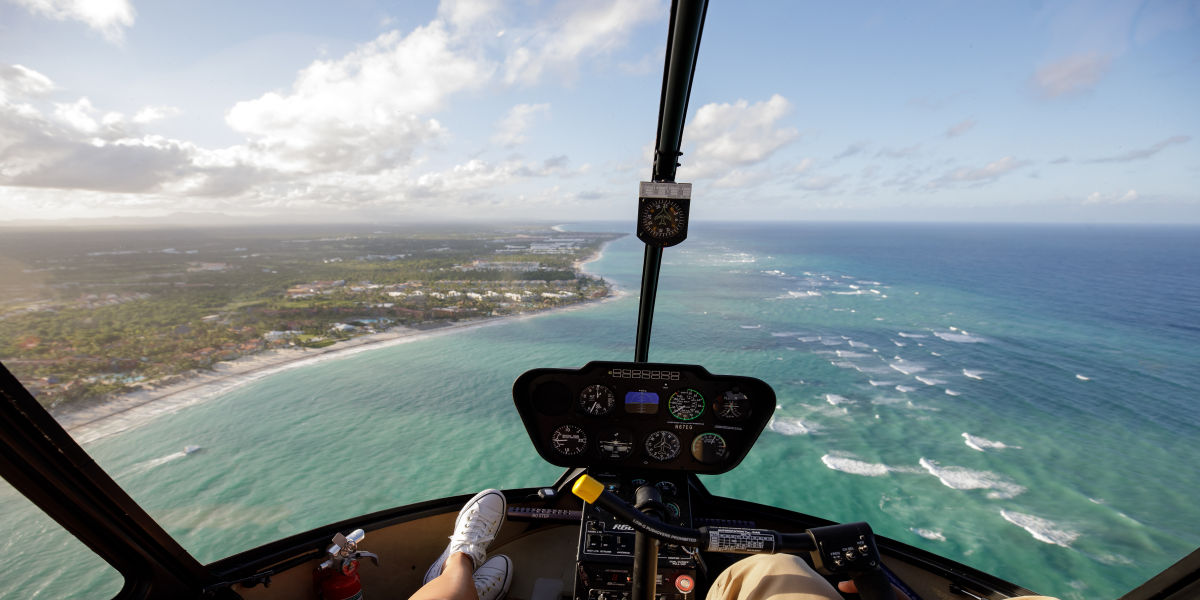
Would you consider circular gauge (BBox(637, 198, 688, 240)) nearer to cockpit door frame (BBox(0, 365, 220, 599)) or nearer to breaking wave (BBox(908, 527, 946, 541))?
cockpit door frame (BBox(0, 365, 220, 599))

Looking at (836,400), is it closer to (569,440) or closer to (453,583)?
(569,440)

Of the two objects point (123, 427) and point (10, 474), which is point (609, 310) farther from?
point (10, 474)

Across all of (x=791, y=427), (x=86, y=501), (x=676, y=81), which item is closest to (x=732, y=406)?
(x=676, y=81)

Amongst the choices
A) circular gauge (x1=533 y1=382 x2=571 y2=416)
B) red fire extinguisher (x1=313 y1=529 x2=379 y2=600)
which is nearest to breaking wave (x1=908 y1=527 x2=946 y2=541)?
circular gauge (x1=533 y1=382 x2=571 y2=416)

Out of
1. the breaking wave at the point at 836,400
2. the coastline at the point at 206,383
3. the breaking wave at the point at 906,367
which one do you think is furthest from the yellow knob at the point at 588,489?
the breaking wave at the point at 906,367

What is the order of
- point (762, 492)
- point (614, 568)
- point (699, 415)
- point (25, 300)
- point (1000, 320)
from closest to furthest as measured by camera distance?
point (614, 568), point (699, 415), point (25, 300), point (762, 492), point (1000, 320)

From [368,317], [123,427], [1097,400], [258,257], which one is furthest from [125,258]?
[1097,400]
